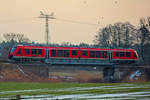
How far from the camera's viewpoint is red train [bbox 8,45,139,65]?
59.3 meters

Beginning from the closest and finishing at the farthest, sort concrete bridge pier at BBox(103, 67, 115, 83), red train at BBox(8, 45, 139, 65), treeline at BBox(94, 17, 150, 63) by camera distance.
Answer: red train at BBox(8, 45, 139, 65)
concrete bridge pier at BBox(103, 67, 115, 83)
treeline at BBox(94, 17, 150, 63)

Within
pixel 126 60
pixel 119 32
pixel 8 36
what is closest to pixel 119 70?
pixel 126 60

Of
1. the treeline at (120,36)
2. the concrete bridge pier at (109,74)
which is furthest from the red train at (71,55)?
the treeline at (120,36)

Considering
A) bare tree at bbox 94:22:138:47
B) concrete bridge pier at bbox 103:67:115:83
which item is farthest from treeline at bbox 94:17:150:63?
concrete bridge pier at bbox 103:67:115:83

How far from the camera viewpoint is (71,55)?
61.6 m

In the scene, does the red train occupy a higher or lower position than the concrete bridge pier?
higher

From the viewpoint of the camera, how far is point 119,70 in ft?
215

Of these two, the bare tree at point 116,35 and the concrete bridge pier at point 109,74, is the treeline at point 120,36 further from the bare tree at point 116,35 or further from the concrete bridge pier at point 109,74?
the concrete bridge pier at point 109,74

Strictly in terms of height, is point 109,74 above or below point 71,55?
below

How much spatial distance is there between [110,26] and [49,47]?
3706 cm

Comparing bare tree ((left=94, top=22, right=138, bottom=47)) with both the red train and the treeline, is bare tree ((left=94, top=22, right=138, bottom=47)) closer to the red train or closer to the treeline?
the treeline

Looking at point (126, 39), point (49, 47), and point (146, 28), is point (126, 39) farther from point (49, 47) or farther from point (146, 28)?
point (49, 47)

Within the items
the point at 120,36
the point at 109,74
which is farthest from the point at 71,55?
the point at 120,36

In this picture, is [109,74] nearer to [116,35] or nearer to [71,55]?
[71,55]
